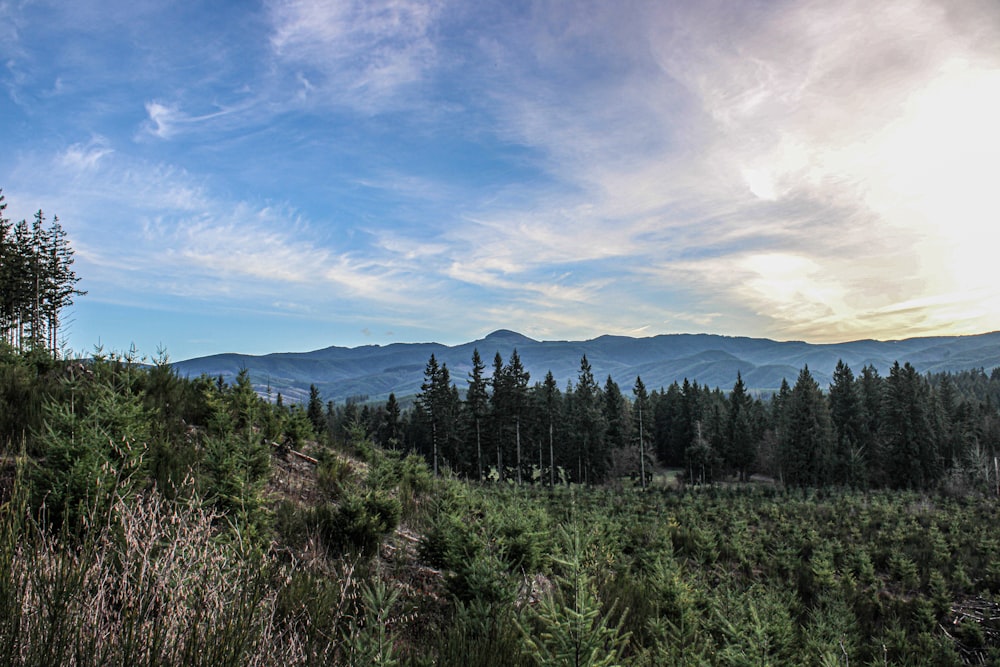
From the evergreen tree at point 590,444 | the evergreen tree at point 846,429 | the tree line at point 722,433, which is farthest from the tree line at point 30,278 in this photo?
the evergreen tree at point 846,429

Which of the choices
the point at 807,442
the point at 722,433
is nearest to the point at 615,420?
the point at 722,433

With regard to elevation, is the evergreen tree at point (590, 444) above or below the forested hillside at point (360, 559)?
below

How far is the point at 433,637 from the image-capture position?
459 centimetres

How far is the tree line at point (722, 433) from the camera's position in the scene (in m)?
52.2

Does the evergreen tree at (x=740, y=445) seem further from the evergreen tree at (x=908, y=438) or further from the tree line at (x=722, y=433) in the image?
the evergreen tree at (x=908, y=438)

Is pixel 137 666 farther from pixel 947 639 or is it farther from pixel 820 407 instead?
pixel 820 407

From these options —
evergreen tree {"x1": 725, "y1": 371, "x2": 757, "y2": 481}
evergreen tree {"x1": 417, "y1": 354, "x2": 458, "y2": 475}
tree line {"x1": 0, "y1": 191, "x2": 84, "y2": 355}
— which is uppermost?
tree line {"x1": 0, "y1": 191, "x2": 84, "y2": 355}

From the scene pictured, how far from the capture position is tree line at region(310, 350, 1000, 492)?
171 ft

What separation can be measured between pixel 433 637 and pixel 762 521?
26709 mm

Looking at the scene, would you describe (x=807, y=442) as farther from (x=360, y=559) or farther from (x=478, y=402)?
(x=360, y=559)

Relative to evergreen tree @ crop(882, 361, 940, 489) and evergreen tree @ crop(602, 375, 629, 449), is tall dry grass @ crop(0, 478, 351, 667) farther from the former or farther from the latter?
evergreen tree @ crop(882, 361, 940, 489)

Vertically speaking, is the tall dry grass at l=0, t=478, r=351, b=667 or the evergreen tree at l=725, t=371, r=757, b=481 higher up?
the tall dry grass at l=0, t=478, r=351, b=667

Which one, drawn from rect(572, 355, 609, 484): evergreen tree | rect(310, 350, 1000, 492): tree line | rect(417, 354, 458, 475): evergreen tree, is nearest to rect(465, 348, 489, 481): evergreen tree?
rect(310, 350, 1000, 492): tree line

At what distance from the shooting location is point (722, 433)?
65875 millimetres
